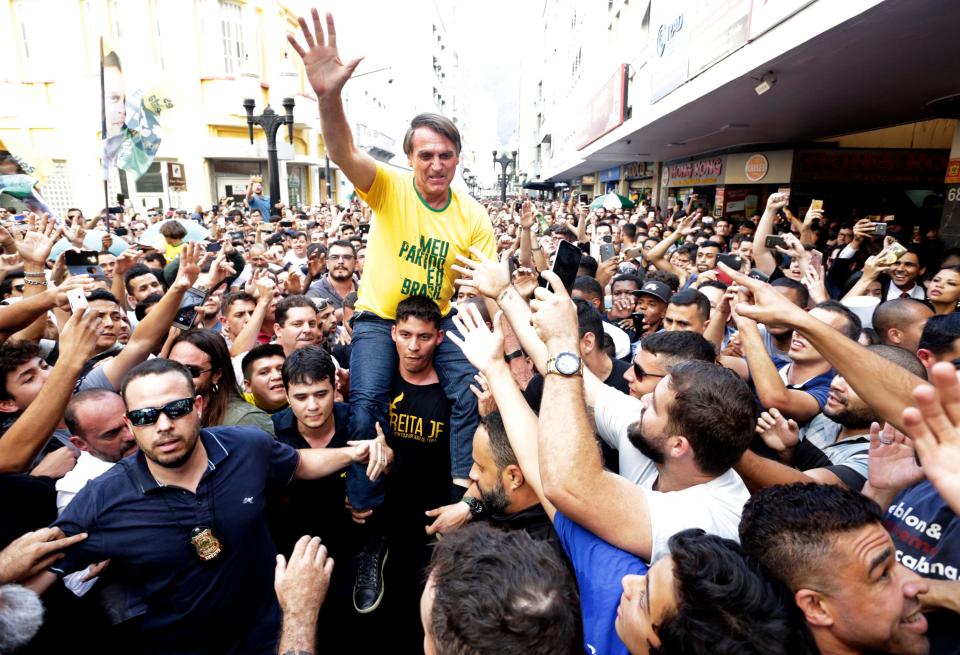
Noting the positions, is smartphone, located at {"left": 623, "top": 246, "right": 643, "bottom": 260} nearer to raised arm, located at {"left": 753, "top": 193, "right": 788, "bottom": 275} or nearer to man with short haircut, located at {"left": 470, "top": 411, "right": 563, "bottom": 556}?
raised arm, located at {"left": 753, "top": 193, "right": 788, "bottom": 275}

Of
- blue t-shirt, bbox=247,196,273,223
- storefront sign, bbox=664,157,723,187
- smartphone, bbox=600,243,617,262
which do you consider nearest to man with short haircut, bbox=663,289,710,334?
smartphone, bbox=600,243,617,262

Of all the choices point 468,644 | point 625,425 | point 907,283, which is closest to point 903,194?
point 907,283

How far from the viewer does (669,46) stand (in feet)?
36.2

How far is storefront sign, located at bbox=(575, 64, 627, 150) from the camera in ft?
51.1

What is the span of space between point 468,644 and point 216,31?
27253 millimetres

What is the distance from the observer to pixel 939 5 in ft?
14.5

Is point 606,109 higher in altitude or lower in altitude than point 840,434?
higher

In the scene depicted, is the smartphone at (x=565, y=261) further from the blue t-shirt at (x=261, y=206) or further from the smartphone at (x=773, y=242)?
the blue t-shirt at (x=261, y=206)

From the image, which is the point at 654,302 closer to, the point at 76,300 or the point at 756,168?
the point at 76,300

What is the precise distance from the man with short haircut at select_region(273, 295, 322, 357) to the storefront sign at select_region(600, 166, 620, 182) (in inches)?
1127

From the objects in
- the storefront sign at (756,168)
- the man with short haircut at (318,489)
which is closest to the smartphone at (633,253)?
the man with short haircut at (318,489)

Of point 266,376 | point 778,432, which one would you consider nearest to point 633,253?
point 778,432

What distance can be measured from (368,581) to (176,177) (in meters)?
23.8

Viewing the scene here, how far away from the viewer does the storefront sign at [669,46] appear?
31.9 ft
